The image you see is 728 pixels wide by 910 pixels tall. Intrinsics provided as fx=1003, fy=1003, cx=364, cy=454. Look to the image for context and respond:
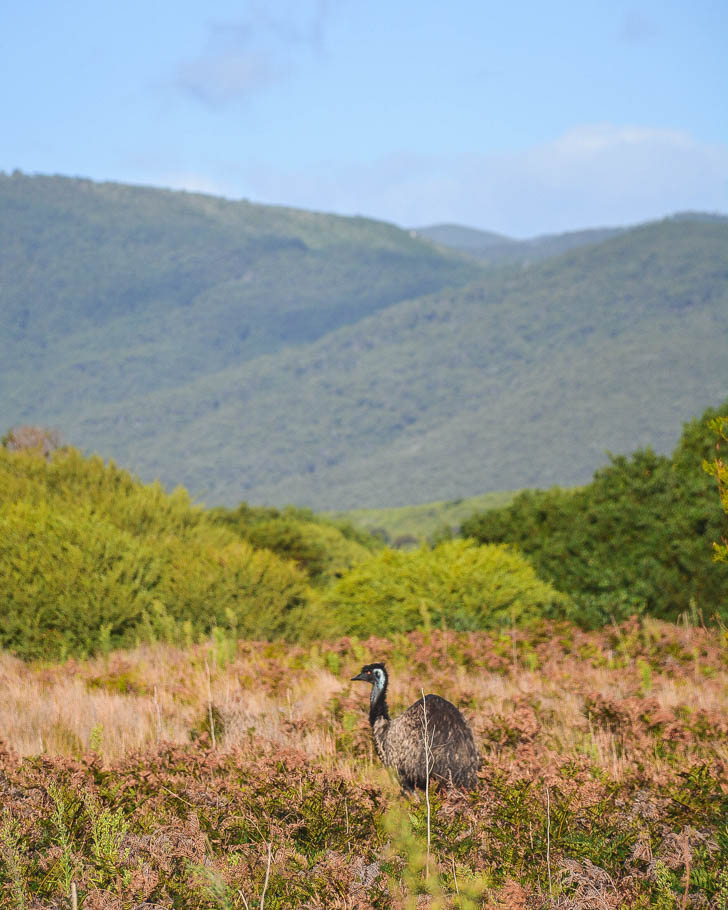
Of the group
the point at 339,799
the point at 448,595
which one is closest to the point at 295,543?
the point at 448,595

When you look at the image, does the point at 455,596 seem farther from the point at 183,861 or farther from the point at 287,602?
the point at 183,861

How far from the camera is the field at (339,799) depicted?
4.13 metres

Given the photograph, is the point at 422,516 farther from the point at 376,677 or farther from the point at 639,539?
the point at 376,677

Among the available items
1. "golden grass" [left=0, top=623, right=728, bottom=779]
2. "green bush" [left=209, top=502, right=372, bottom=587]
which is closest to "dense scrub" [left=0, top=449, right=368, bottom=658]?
"golden grass" [left=0, top=623, right=728, bottom=779]

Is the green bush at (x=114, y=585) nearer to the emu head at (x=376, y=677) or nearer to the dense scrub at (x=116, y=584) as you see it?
the dense scrub at (x=116, y=584)

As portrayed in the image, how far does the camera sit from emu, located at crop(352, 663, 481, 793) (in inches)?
212

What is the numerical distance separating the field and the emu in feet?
0.54

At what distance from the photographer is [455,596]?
11.6 metres

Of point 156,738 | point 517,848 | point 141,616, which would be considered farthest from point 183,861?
point 141,616

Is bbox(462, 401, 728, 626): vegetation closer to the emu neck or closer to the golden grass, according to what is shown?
the golden grass

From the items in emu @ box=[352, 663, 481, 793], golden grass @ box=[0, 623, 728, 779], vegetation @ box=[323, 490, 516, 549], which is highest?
emu @ box=[352, 663, 481, 793]

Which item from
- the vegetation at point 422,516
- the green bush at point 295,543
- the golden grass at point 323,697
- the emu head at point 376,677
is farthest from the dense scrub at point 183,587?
the vegetation at point 422,516

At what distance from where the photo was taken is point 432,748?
5387mm

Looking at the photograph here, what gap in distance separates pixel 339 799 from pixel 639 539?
8383 millimetres
